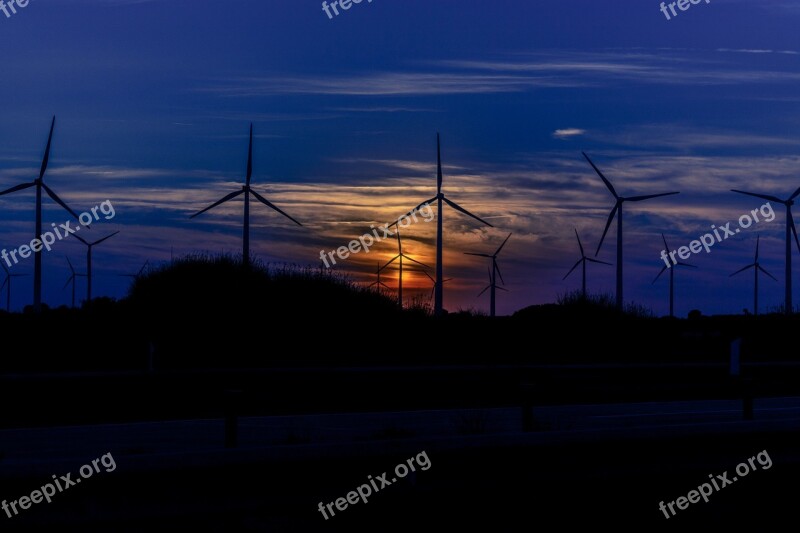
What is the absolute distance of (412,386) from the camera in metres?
19.7

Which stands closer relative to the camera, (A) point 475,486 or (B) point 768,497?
(A) point 475,486

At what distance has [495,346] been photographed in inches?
1746

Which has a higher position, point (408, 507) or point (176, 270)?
point (176, 270)

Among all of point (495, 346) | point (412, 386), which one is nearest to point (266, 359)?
point (495, 346)

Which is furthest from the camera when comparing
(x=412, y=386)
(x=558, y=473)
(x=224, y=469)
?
(x=412, y=386)

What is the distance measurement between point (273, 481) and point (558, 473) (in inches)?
110

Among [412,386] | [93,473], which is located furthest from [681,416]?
[93,473]

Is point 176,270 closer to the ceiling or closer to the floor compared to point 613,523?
closer to the ceiling

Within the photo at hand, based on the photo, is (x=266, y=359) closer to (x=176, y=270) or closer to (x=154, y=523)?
(x=176, y=270)

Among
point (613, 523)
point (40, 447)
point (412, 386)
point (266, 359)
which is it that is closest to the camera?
point (613, 523)

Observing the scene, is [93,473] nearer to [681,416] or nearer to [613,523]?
[613,523]

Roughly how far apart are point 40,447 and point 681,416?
10.8 m

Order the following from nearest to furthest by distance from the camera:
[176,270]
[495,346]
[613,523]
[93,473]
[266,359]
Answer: [93,473] → [613,523] → [266,359] → [495,346] → [176,270]

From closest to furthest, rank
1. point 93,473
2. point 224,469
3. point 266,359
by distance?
point 93,473 < point 224,469 < point 266,359
